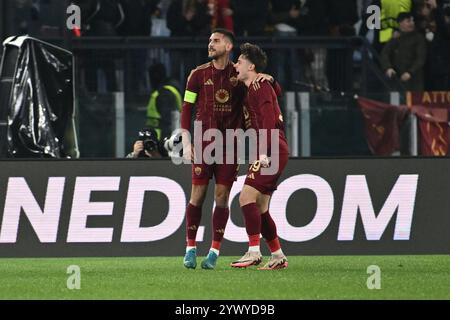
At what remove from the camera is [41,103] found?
1562 cm

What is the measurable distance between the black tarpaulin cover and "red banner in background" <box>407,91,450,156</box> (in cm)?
398

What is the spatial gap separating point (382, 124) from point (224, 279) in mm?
5865

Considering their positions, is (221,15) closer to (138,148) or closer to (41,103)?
(41,103)

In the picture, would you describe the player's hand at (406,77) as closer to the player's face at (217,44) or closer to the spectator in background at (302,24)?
the spectator in background at (302,24)

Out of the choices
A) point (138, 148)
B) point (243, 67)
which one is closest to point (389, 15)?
point (138, 148)

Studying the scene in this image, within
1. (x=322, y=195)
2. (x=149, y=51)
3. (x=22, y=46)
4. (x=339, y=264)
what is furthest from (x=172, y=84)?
(x=339, y=264)

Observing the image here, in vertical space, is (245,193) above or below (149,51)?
below

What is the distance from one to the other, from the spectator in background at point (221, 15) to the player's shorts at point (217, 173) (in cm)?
607

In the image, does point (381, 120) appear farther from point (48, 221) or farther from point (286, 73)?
point (48, 221)

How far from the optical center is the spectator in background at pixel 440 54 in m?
17.5

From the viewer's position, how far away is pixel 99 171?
1408 centimetres

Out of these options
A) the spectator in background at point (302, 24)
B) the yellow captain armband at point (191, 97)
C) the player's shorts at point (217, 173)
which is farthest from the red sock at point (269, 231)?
the spectator in background at point (302, 24)

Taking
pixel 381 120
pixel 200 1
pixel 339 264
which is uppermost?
pixel 200 1

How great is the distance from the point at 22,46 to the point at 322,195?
3806mm
